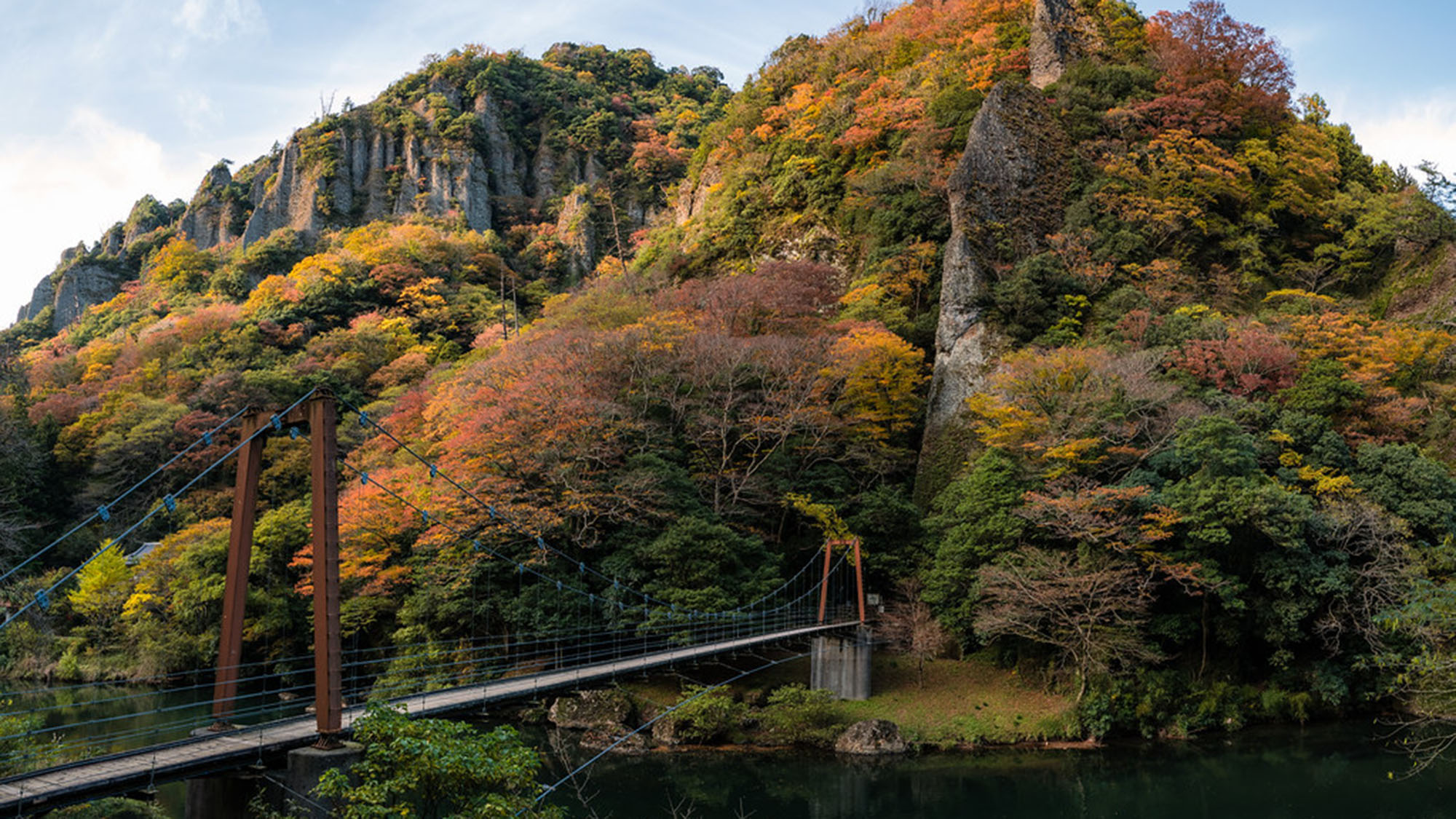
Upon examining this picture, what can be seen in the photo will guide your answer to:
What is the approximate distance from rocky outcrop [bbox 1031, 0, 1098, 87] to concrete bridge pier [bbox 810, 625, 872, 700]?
57.9 ft

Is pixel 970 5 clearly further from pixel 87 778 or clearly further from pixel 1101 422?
pixel 87 778

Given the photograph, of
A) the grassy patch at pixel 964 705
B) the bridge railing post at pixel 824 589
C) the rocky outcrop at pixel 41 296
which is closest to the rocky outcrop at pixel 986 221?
the bridge railing post at pixel 824 589

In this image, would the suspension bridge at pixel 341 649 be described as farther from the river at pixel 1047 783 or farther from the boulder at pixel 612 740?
the river at pixel 1047 783

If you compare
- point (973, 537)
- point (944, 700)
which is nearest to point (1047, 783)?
point (944, 700)

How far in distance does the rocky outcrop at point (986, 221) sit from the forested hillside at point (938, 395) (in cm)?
9

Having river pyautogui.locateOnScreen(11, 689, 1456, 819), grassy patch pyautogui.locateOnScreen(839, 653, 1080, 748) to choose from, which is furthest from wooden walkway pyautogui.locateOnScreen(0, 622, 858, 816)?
grassy patch pyautogui.locateOnScreen(839, 653, 1080, 748)

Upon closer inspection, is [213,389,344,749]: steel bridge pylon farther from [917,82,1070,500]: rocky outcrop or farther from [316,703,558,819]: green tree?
[917,82,1070,500]: rocky outcrop

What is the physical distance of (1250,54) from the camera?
2358 centimetres

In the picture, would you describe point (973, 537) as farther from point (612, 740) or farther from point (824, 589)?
point (612, 740)

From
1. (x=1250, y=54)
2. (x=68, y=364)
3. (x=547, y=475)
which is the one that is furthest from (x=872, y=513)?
(x=68, y=364)

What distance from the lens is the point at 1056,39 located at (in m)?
25.1

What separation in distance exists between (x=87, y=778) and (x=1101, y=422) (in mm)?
14907

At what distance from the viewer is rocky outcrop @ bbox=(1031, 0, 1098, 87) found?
82.4ft

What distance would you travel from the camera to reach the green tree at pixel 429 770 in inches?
208
